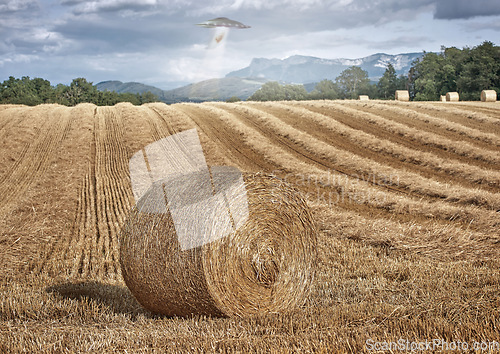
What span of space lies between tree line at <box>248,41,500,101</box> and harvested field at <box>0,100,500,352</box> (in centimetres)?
2701

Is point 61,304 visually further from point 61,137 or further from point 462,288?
point 61,137

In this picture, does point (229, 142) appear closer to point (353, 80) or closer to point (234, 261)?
point (234, 261)

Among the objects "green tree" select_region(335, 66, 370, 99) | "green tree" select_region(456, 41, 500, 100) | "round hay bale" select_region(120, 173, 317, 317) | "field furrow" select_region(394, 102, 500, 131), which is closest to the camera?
"round hay bale" select_region(120, 173, 317, 317)

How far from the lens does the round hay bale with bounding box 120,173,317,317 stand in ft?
16.7

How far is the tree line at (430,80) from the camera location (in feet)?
156

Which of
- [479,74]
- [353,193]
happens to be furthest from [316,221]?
[479,74]

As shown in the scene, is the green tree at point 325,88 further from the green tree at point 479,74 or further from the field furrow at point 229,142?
the field furrow at point 229,142

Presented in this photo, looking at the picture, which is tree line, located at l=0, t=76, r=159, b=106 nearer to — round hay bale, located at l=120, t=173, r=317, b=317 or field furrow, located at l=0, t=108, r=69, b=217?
field furrow, located at l=0, t=108, r=69, b=217

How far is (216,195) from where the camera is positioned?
17.4 ft

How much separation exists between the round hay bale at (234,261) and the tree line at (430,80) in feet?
146

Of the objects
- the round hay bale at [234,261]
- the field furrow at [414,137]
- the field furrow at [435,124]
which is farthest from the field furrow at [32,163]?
the field furrow at [435,124]

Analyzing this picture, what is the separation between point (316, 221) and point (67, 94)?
66559 millimetres

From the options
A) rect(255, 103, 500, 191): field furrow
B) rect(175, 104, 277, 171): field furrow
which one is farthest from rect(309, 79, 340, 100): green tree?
rect(175, 104, 277, 171): field furrow

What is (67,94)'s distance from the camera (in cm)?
6888
